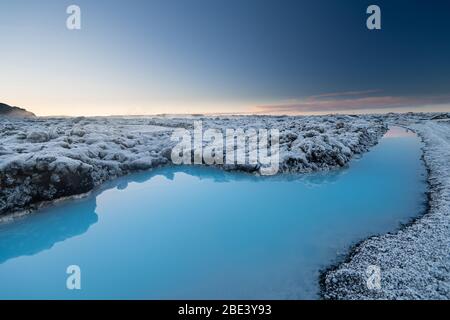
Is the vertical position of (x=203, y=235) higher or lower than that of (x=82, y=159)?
lower

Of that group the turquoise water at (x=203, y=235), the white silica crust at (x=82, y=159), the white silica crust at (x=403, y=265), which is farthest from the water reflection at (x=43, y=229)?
the white silica crust at (x=403, y=265)

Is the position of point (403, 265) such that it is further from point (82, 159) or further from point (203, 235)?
point (82, 159)

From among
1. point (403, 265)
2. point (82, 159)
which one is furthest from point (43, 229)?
point (403, 265)

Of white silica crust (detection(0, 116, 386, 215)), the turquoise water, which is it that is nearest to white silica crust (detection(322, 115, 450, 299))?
the turquoise water

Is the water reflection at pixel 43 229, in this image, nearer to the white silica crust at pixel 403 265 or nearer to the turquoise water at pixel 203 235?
the turquoise water at pixel 203 235

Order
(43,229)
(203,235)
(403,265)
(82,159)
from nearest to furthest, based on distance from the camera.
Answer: (403,265) < (203,235) < (43,229) < (82,159)
